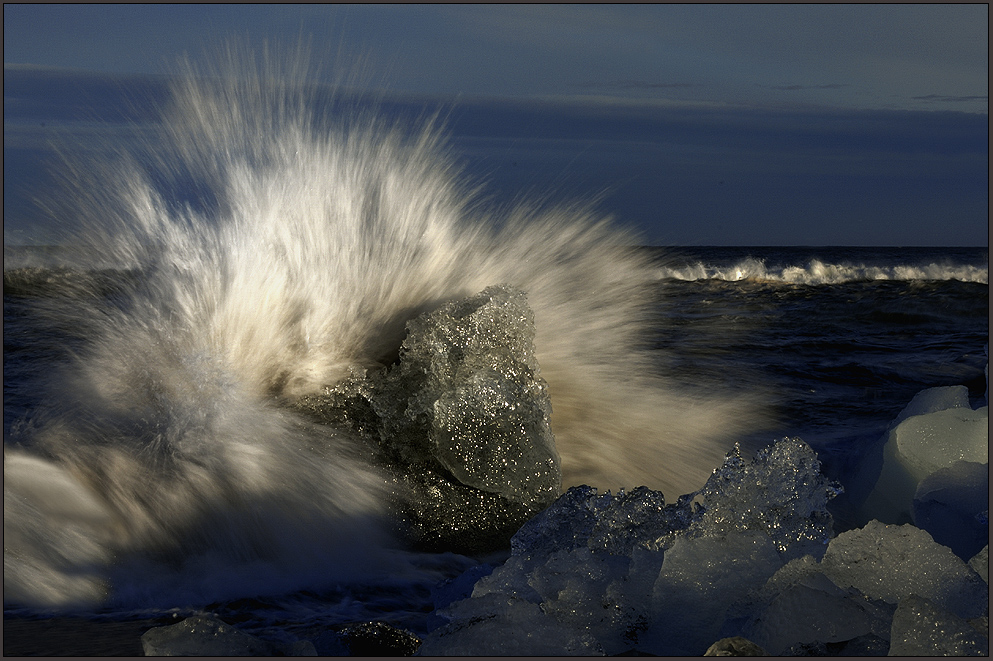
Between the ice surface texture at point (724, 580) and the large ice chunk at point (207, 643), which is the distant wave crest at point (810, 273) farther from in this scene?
the large ice chunk at point (207, 643)

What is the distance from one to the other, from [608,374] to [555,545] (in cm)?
164

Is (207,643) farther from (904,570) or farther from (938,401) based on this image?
(938,401)

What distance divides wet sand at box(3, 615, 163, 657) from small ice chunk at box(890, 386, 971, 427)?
269 cm

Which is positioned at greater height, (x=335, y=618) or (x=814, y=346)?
(x=814, y=346)

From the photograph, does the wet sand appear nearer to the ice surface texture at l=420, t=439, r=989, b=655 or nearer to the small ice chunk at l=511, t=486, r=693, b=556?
the ice surface texture at l=420, t=439, r=989, b=655

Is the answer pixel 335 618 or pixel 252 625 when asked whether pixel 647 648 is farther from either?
pixel 252 625

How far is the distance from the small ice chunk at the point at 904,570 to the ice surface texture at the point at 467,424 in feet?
3.82

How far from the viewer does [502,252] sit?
11.2ft

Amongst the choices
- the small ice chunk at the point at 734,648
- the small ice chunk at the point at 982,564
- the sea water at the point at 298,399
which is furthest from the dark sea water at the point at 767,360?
the small ice chunk at the point at 982,564

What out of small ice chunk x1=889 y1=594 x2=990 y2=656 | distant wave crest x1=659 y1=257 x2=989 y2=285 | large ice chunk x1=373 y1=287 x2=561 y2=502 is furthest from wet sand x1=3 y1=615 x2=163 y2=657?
distant wave crest x1=659 y1=257 x2=989 y2=285

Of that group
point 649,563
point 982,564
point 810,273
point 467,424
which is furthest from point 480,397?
point 810,273

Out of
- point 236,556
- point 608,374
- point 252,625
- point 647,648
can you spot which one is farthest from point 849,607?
point 608,374

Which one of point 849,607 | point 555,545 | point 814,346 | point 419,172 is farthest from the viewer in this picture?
point 814,346

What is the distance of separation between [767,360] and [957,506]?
4.32 meters
